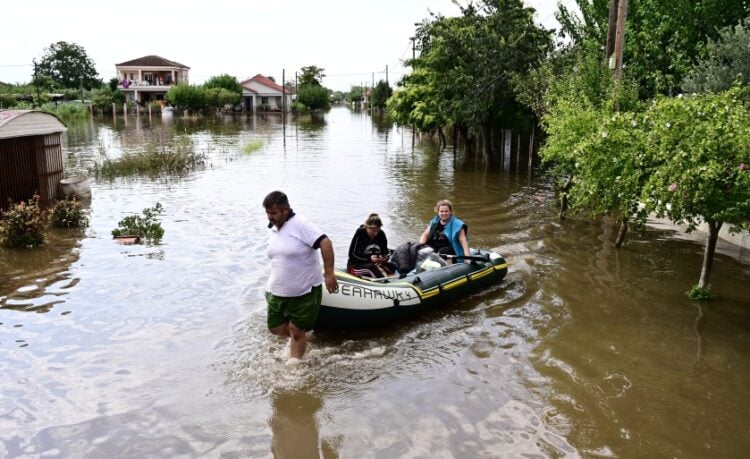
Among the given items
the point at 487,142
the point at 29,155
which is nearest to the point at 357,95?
the point at 487,142

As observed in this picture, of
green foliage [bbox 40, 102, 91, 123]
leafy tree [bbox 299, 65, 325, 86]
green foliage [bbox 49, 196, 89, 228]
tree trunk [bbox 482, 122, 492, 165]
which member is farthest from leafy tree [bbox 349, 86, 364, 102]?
green foliage [bbox 49, 196, 89, 228]

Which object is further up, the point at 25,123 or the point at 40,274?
the point at 25,123

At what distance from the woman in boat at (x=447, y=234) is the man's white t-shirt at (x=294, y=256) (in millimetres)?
4069

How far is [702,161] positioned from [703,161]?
0.01 metres

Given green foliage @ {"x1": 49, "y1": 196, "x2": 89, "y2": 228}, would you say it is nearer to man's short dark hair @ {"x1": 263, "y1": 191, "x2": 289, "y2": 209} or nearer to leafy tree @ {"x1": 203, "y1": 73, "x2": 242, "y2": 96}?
man's short dark hair @ {"x1": 263, "y1": 191, "x2": 289, "y2": 209}

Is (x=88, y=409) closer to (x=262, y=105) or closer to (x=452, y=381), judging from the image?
(x=452, y=381)

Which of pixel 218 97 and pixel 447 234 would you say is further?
pixel 218 97

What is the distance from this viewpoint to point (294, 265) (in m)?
6.63

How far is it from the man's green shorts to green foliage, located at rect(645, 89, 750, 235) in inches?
194

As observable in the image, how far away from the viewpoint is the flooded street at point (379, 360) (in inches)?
239

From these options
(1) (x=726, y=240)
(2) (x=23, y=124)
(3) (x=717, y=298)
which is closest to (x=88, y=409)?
(3) (x=717, y=298)

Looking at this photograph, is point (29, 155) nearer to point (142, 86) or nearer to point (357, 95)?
point (142, 86)

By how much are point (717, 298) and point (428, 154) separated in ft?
78.9

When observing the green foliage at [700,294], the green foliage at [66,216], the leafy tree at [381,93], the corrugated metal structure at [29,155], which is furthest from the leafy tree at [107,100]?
the green foliage at [700,294]
